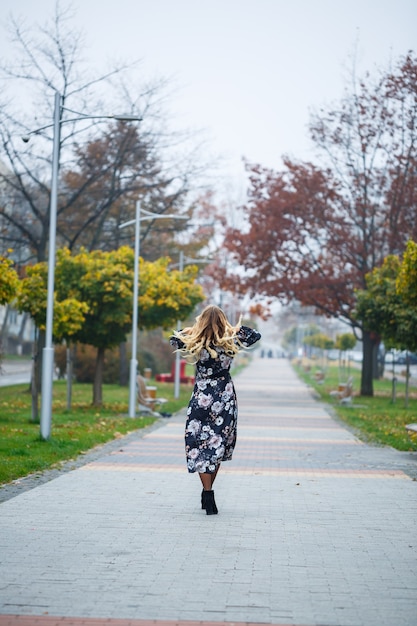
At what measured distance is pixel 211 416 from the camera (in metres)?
9.92

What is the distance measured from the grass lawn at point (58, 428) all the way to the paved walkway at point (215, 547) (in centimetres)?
74

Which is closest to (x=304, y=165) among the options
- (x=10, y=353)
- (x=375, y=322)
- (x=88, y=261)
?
(x=375, y=322)

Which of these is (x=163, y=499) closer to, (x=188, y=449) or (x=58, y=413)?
(x=188, y=449)

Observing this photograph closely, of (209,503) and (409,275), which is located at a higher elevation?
(409,275)

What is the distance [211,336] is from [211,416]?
74cm

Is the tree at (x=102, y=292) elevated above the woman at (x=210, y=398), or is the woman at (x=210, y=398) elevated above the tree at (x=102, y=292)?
the tree at (x=102, y=292)

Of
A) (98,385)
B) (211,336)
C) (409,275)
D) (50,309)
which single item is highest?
(409,275)

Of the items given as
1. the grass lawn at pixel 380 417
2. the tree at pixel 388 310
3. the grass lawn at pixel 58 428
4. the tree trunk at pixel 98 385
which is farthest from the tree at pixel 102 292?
the grass lawn at pixel 380 417

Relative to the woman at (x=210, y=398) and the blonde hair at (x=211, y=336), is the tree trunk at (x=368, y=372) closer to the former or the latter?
the woman at (x=210, y=398)

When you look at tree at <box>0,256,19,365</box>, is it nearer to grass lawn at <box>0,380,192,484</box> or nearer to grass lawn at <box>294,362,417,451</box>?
grass lawn at <box>0,380,192,484</box>

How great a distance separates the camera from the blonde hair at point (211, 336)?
31.9 ft

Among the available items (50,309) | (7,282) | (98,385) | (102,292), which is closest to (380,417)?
(98,385)

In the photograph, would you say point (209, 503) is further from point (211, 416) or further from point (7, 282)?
point (7, 282)

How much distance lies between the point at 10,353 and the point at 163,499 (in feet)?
259
